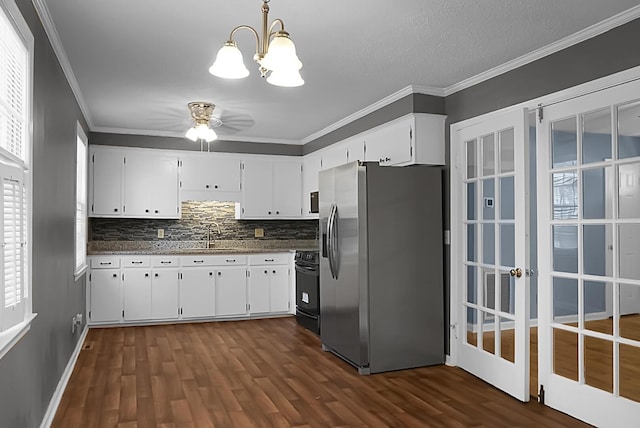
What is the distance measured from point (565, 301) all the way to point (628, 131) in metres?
1.11

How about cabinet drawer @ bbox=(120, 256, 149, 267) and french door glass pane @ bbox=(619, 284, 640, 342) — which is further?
cabinet drawer @ bbox=(120, 256, 149, 267)

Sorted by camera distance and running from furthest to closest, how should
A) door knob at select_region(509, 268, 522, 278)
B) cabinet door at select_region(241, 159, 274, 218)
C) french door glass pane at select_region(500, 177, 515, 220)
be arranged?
cabinet door at select_region(241, 159, 274, 218)
french door glass pane at select_region(500, 177, 515, 220)
door knob at select_region(509, 268, 522, 278)

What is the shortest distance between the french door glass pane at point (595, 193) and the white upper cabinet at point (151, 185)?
479 centimetres

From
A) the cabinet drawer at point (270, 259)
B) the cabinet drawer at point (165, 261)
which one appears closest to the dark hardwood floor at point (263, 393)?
the cabinet drawer at point (165, 261)

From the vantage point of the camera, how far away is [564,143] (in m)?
3.29

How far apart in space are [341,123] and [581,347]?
3.51 meters

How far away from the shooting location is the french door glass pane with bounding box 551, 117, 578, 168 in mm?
3215

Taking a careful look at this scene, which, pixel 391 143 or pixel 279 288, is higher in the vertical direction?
pixel 391 143

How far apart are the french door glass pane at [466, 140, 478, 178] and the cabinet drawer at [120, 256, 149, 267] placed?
384 cm

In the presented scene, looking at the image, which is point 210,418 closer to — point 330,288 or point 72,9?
point 330,288

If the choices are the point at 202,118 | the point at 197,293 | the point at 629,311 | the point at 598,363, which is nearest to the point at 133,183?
the point at 197,293

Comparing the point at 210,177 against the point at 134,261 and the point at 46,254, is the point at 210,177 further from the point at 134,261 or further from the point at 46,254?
the point at 46,254

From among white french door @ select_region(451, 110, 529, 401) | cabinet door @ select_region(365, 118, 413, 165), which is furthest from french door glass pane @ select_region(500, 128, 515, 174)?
cabinet door @ select_region(365, 118, 413, 165)

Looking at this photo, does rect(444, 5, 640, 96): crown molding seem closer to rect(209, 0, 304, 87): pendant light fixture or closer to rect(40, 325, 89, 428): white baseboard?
rect(209, 0, 304, 87): pendant light fixture
